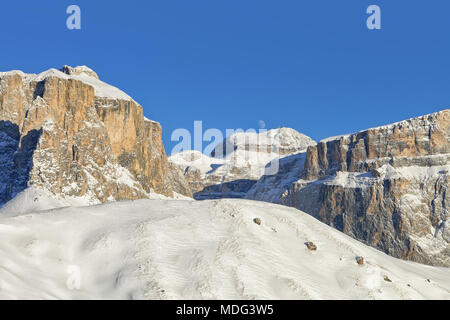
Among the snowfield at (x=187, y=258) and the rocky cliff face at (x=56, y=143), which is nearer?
the snowfield at (x=187, y=258)

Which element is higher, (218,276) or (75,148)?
(75,148)

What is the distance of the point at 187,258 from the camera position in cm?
3152

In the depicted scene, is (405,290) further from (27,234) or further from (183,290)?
(27,234)

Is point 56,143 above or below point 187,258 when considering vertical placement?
above

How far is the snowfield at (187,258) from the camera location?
1094 inches

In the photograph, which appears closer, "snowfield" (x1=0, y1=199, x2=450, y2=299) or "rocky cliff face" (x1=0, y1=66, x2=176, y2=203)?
"snowfield" (x1=0, y1=199, x2=450, y2=299)

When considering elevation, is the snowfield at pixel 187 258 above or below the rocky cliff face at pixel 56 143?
below

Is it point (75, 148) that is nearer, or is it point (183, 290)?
point (183, 290)

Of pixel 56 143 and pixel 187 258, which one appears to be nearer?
pixel 187 258

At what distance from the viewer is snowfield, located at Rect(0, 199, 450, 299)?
27.8 m

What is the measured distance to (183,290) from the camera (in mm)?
27484

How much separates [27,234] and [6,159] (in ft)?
508
